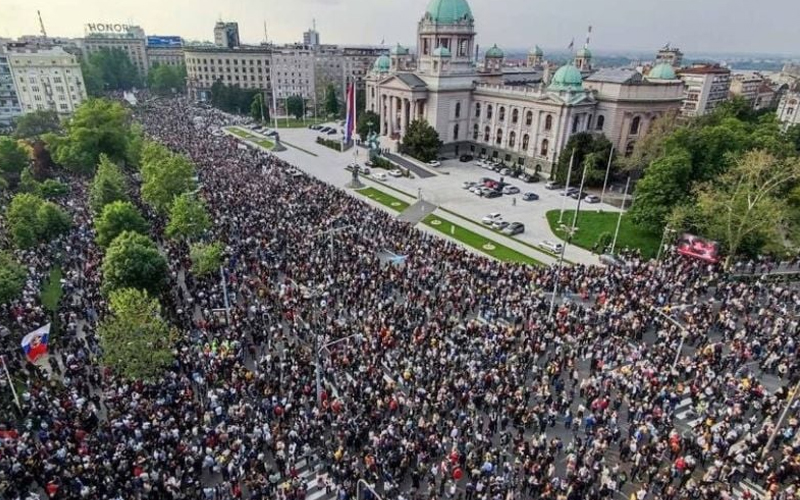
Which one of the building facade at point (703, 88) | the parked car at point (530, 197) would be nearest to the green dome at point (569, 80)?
the parked car at point (530, 197)

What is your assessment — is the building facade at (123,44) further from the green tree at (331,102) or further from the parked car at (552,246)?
the parked car at (552,246)

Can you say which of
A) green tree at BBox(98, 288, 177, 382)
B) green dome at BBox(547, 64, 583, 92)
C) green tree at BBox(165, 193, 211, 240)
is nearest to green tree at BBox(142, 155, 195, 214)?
green tree at BBox(165, 193, 211, 240)

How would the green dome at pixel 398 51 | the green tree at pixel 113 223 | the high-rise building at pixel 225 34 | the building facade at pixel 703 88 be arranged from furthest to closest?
1. the high-rise building at pixel 225 34
2. the building facade at pixel 703 88
3. the green dome at pixel 398 51
4. the green tree at pixel 113 223

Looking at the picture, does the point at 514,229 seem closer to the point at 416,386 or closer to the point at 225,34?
the point at 416,386

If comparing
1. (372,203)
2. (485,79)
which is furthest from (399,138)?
(372,203)

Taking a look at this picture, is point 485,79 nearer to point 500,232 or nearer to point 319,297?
point 500,232

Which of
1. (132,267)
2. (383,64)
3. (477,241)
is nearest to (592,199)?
(477,241)
